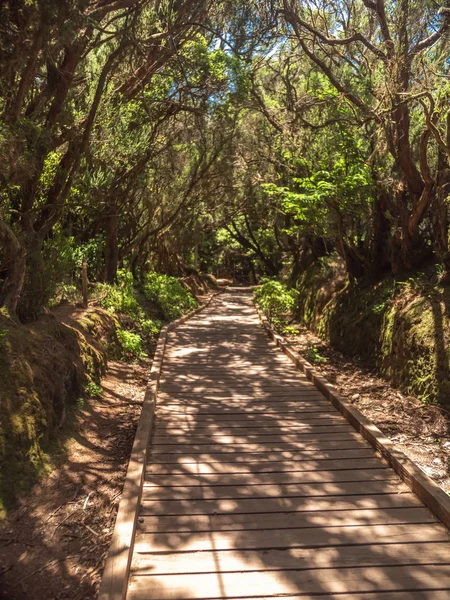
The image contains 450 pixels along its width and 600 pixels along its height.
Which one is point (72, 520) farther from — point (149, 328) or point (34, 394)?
point (149, 328)

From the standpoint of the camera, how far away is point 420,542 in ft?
12.1

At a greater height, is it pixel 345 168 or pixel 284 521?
pixel 345 168

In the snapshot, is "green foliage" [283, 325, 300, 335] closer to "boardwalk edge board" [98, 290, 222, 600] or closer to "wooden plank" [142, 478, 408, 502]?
"boardwalk edge board" [98, 290, 222, 600]

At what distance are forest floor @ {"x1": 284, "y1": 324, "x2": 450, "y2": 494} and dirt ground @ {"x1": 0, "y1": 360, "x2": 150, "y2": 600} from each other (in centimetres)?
329

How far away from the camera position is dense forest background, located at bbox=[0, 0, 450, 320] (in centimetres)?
654

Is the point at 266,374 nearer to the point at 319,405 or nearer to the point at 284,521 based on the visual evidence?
the point at 319,405

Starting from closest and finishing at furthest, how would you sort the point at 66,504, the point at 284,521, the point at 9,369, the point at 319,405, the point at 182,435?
the point at 284,521
the point at 66,504
the point at 9,369
the point at 182,435
the point at 319,405

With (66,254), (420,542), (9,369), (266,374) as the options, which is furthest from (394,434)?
(66,254)

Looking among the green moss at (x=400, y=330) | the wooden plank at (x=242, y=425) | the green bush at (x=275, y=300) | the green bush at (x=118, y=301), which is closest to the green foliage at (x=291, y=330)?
the green bush at (x=275, y=300)

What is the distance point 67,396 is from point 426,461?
14.2ft

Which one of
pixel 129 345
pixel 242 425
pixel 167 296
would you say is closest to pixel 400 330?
pixel 242 425

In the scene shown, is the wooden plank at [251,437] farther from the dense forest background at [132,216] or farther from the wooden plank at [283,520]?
the wooden plank at [283,520]

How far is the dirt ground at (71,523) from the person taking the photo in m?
3.38

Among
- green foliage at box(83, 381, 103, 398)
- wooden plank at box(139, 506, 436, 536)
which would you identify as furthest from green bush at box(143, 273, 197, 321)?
wooden plank at box(139, 506, 436, 536)
